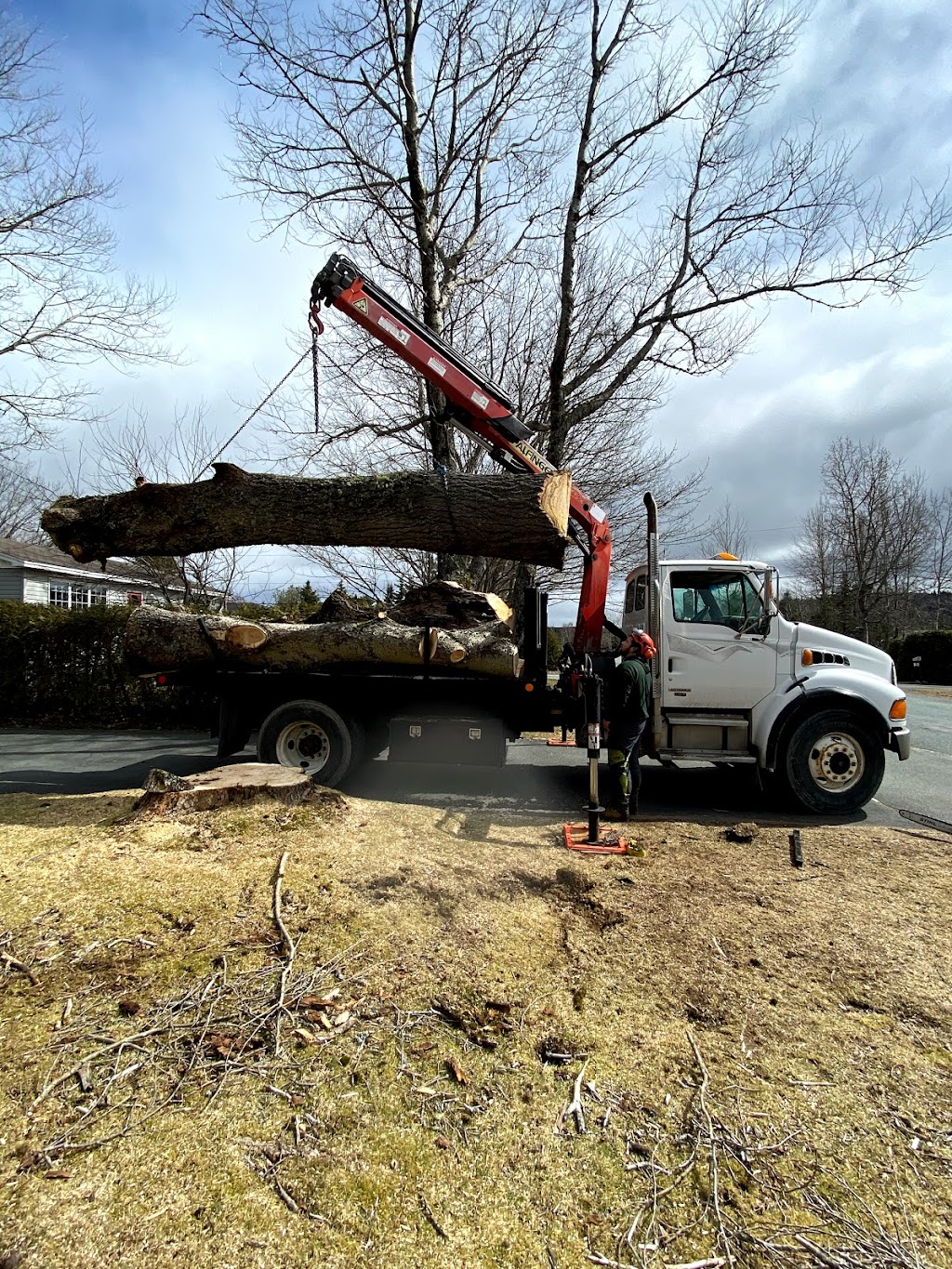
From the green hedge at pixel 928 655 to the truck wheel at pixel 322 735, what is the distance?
31223mm

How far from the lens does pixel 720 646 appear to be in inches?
261

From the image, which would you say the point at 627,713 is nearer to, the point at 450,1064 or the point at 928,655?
the point at 450,1064

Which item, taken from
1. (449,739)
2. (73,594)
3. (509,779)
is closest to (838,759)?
(509,779)

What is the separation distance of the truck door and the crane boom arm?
110cm

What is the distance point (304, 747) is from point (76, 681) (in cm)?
713

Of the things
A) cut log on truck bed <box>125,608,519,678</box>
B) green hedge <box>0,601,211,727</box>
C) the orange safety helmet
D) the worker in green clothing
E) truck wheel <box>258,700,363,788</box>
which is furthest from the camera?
green hedge <box>0,601,211,727</box>

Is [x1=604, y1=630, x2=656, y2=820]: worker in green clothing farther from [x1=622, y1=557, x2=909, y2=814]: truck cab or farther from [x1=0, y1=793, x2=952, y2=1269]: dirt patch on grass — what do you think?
[x1=0, y1=793, x2=952, y2=1269]: dirt patch on grass

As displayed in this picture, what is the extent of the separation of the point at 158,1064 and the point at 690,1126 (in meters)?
1.74

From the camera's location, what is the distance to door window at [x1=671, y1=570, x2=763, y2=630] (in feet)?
21.9

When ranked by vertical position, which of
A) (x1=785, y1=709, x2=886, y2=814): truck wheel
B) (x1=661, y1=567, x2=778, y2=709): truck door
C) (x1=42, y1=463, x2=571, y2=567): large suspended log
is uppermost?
(x1=42, y1=463, x2=571, y2=567): large suspended log

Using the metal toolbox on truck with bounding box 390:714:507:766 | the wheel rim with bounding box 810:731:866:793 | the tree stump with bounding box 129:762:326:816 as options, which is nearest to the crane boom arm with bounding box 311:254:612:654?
the metal toolbox on truck with bounding box 390:714:507:766

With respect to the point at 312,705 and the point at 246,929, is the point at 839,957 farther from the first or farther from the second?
the point at 312,705

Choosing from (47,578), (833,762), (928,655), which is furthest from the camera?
(928,655)

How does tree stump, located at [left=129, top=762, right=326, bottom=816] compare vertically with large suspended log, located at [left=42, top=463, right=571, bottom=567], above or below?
below
